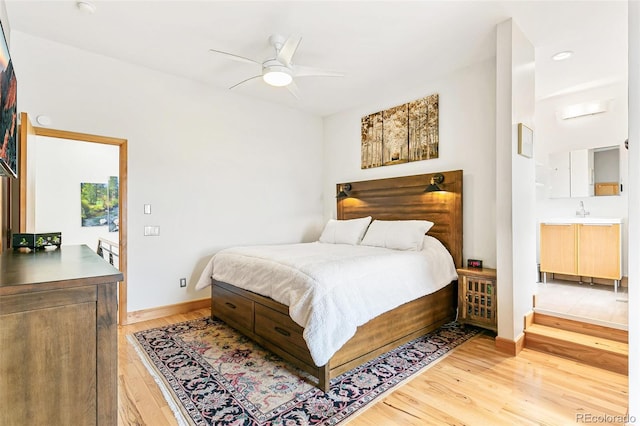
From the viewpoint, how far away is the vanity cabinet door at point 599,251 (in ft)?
12.5

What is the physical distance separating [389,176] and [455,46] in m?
1.76

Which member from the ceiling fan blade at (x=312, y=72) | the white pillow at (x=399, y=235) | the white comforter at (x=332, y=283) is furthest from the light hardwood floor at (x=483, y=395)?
the ceiling fan blade at (x=312, y=72)

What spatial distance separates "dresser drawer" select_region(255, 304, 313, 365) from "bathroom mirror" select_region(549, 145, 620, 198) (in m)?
4.46

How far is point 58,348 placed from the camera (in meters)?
1.09

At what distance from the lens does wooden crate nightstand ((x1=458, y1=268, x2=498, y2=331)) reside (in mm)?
3045

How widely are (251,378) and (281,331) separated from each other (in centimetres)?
38

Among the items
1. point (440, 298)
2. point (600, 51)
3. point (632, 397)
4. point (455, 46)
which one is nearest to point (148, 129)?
point (455, 46)

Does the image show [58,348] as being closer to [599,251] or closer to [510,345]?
[510,345]

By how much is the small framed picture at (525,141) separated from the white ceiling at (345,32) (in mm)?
867

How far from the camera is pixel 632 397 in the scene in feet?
5.45

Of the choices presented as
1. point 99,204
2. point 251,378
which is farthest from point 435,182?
point 99,204

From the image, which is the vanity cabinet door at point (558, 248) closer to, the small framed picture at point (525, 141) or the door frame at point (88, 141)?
the small framed picture at point (525, 141)

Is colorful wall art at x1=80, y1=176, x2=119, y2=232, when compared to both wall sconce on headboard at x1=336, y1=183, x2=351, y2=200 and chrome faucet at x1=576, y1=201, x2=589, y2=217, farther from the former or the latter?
chrome faucet at x1=576, y1=201, x2=589, y2=217

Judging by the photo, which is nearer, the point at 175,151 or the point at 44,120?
the point at 44,120
